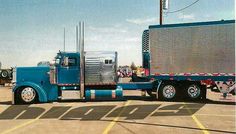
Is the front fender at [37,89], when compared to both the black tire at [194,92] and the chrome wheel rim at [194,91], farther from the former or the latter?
the chrome wheel rim at [194,91]

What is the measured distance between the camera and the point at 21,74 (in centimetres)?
1909

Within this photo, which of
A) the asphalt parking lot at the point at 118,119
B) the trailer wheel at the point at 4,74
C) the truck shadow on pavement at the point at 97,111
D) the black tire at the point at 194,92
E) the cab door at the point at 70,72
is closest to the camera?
the asphalt parking lot at the point at 118,119

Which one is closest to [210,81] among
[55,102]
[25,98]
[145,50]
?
[145,50]

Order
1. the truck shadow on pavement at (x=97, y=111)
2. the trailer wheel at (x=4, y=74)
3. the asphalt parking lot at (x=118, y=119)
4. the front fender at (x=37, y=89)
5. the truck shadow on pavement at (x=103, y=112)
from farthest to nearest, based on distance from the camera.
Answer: the trailer wheel at (x=4, y=74), the front fender at (x=37, y=89), the truck shadow on pavement at (x=97, y=111), the truck shadow on pavement at (x=103, y=112), the asphalt parking lot at (x=118, y=119)

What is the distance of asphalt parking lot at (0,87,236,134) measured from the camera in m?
11.4

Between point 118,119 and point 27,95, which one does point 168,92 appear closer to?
point 118,119

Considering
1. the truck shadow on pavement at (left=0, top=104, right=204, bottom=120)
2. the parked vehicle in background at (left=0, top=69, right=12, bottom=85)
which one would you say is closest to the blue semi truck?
the truck shadow on pavement at (left=0, top=104, right=204, bottom=120)

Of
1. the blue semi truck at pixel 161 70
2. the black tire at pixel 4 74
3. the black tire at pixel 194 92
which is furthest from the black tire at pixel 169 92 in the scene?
the black tire at pixel 4 74

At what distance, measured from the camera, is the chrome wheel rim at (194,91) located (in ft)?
66.0

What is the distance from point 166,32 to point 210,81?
3514 mm

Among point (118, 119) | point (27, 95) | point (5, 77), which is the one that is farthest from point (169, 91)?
point (5, 77)

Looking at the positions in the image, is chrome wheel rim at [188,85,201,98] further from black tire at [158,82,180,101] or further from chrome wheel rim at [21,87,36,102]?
chrome wheel rim at [21,87,36,102]

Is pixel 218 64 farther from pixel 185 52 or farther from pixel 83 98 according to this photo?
pixel 83 98

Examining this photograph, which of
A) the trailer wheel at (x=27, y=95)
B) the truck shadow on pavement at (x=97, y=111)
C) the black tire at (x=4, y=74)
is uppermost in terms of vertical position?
the black tire at (x=4, y=74)
